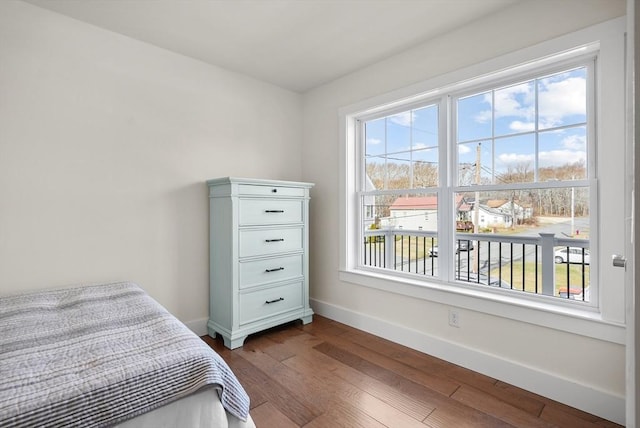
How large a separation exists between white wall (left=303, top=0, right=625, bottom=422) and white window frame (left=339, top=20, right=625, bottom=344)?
0.17ft

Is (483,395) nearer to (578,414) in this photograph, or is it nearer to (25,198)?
(578,414)

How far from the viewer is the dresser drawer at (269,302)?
254 centimetres

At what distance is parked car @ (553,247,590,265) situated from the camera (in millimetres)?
1859

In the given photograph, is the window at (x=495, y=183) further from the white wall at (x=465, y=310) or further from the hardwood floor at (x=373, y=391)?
the hardwood floor at (x=373, y=391)

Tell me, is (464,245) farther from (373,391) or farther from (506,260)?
(373,391)

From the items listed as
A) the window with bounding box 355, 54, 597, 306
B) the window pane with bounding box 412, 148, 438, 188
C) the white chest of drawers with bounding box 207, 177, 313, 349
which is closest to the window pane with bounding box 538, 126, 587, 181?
the window with bounding box 355, 54, 597, 306

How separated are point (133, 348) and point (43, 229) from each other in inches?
58.9

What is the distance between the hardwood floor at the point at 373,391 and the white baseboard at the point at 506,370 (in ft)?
0.15

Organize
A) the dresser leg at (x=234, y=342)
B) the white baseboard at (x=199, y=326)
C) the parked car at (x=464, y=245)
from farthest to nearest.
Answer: the white baseboard at (x=199, y=326)
the dresser leg at (x=234, y=342)
the parked car at (x=464, y=245)

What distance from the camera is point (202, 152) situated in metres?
2.72

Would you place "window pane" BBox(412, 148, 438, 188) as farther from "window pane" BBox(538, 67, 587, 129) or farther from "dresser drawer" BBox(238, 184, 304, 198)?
"dresser drawer" BBox(238, 184, 304, 198)

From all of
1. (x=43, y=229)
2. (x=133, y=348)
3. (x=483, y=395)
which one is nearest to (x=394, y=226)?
(x=483, y=395)

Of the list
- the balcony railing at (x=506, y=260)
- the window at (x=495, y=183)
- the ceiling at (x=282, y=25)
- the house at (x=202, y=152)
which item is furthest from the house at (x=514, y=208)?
the ceiling at (x=282, y=25)

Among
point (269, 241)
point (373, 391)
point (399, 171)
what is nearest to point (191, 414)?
point (373, 391)
